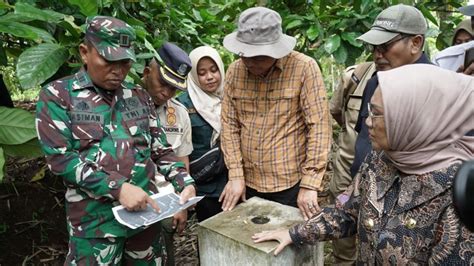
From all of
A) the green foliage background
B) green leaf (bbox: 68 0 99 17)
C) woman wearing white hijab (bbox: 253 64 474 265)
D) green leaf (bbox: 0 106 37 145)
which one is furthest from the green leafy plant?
woman wearing white hijab (bbox: 253 64 474 265)

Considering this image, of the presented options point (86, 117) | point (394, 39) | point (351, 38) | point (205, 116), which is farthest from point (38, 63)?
point (351, 38)

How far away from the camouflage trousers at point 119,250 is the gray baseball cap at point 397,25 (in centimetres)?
138

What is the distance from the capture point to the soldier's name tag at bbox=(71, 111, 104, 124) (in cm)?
168

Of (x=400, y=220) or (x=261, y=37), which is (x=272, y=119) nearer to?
(x=261, y=37)

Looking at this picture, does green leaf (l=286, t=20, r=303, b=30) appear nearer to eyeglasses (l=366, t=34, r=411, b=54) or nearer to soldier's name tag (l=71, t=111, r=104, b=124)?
eyeglasses (l=366, t=34, r=411, b=54)

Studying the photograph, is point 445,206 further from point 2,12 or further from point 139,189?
point 2,12

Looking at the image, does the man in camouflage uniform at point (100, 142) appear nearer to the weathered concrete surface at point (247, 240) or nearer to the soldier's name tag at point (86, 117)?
the soldier's name tag at point (86, 117)

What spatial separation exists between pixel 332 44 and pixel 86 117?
1.63 metres

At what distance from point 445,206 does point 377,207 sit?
0.70 ft

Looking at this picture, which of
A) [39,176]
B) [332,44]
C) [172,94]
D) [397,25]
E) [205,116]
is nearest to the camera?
[397,25]

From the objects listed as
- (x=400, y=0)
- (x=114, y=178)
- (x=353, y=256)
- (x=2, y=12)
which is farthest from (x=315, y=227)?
(x=400, y=0)

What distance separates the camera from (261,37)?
190cm

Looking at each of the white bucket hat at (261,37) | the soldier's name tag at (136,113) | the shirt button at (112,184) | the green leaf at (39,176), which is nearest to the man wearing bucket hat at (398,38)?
the white bucket hat at (261,37)

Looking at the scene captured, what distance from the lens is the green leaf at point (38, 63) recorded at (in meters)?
1.71
